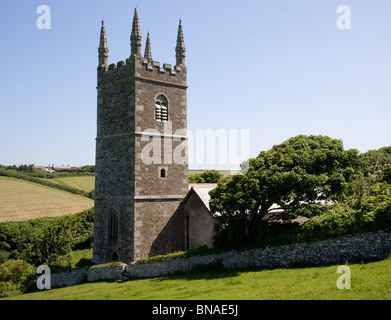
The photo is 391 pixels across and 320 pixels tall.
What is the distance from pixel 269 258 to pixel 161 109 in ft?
46.4

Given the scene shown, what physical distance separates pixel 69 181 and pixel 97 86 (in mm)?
66325

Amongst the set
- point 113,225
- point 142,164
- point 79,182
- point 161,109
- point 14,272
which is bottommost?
point 14,272

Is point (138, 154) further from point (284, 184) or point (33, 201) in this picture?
point (33, 201)

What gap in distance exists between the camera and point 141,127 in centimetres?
2603

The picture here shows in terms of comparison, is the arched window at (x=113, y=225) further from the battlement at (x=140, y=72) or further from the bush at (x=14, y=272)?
the bush at (x=14, y=272)

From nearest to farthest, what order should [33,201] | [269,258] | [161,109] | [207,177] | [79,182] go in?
[269,258] < [161,109] < [207,177] < [33,201] < [79,182]

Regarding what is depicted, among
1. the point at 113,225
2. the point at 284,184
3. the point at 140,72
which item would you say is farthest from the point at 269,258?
the point at 140,72

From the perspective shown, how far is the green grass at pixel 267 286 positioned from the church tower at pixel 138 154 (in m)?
5.83

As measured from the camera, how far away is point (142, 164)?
85.1ft

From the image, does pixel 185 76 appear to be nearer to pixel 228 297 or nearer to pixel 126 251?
pixel 126 251

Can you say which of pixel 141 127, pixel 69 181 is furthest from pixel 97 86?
pixel 69 181

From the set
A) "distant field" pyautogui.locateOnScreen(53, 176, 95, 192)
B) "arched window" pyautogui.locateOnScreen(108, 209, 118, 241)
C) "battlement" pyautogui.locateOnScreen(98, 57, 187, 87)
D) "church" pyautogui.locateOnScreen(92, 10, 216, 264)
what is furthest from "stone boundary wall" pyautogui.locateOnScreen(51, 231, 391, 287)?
"distant field" pyautogui.locateOnScreen(53, 176, 95, 192)

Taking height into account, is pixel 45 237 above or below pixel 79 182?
below

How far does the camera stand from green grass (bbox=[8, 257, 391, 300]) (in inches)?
469
